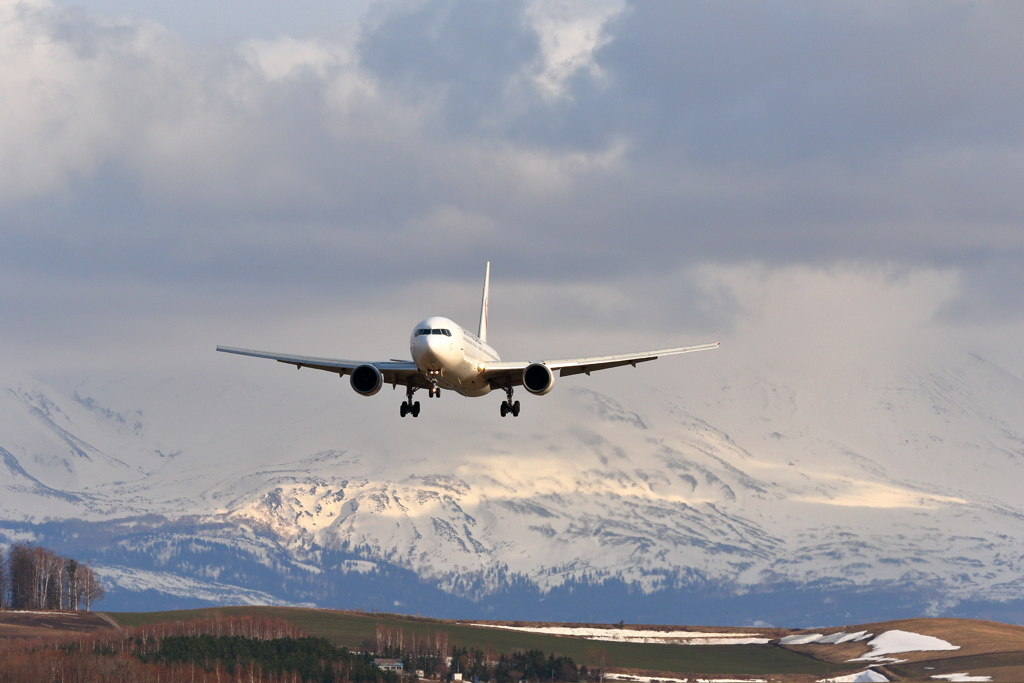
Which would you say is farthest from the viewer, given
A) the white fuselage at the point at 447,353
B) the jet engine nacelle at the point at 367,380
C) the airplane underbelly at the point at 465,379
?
the jet engine nacelle at the point at 367,380

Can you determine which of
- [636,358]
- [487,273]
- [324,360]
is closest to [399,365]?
[324,360]

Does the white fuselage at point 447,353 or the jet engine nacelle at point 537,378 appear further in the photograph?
the jet engine nacelle at point 537,378

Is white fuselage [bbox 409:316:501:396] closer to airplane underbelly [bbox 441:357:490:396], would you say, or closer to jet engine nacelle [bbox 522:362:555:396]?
airplane underbelly [bbox 441:357:490:396]

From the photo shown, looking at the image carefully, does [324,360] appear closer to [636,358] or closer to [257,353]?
[257,353]

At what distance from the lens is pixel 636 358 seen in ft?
378

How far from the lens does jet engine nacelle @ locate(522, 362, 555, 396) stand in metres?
111

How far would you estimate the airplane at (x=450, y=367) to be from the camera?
10575cm

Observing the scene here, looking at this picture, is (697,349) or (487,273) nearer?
(697,349)

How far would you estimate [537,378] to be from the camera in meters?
112

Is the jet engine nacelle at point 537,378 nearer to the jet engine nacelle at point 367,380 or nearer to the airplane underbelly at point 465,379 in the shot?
the airplane underbelly at point 465,379

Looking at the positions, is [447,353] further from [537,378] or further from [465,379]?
[537,378]

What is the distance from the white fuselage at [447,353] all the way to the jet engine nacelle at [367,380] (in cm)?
415

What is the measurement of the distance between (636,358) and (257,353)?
29637 millimetres

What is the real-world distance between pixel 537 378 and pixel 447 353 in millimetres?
9162
